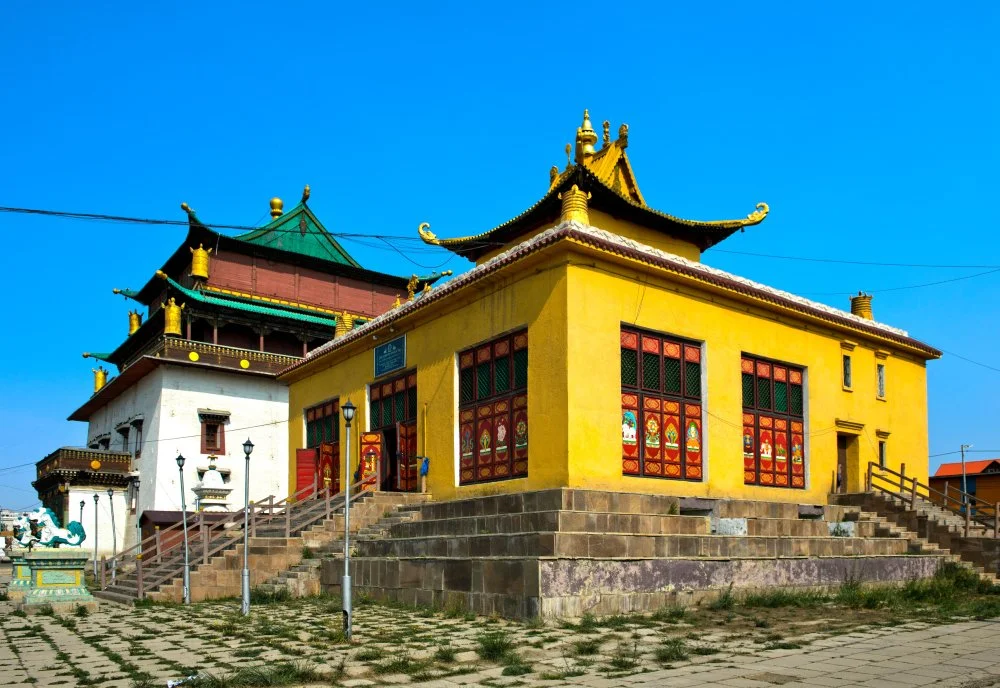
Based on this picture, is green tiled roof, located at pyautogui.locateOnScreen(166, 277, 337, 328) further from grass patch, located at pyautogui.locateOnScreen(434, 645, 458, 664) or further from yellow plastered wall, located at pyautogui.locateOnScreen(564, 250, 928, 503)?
grass patch, located at pyautogui.locateOnScreen(434, 645, 458, 664)

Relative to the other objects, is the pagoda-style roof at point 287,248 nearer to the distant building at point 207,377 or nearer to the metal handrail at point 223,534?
the distant building at point 207,377

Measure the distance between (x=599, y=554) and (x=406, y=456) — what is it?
29.1 ft

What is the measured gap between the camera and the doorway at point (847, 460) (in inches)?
949

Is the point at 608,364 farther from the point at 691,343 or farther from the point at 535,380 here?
the point at 691,343

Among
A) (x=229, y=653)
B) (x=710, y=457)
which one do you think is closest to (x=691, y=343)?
(x=710, y=457)

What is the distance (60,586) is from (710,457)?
14290 mm

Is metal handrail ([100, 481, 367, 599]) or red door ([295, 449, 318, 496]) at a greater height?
red door ([295, 449, 318, 496])

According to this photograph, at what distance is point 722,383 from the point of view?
20.8m

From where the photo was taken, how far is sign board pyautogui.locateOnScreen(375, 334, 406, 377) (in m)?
23.8

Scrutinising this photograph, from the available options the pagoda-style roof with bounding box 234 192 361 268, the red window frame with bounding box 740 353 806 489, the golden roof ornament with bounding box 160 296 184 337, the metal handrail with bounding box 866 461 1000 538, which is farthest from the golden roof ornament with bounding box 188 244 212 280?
the metal handrail with bounding box 866 461 1000 538

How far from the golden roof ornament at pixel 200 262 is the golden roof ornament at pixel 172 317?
1.98 m

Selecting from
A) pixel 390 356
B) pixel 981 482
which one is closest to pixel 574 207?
pixel 390 356

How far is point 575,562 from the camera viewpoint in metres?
14.8

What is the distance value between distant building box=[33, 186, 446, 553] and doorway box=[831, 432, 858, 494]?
20568 millimetres
